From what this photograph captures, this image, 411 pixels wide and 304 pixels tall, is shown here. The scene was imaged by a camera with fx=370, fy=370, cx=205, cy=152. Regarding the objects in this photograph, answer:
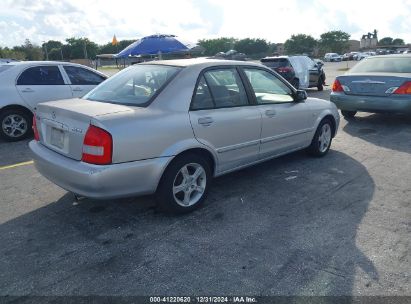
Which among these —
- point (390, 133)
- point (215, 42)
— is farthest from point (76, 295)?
point (215, 42)

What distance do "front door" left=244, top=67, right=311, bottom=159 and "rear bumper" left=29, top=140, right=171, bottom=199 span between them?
1.65m

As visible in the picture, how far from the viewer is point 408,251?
3.22 m

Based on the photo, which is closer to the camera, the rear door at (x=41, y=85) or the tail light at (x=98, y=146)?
the tail light at (x=98, y=146)

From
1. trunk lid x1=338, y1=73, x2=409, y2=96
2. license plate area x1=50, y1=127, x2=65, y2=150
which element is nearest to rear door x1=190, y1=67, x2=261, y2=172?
license plate area x1=50, y1=127, x2=65, y2=150

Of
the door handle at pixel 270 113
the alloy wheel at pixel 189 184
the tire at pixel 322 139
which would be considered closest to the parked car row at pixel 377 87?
the tire at pixel 322 139

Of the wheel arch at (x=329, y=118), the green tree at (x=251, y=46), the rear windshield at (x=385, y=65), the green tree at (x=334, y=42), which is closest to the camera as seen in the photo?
the wheel arch at (x=329, y=118)

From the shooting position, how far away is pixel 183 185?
12.9ft

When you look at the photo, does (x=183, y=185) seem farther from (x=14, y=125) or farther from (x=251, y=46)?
(x=251, y=46)

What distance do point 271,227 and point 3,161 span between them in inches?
186

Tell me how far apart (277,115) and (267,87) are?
0.41 m

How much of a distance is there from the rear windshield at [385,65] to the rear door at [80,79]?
6165mm

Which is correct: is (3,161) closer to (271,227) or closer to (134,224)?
(134,224)

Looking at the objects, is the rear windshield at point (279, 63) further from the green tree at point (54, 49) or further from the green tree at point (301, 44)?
the green tree at point (301, 44)

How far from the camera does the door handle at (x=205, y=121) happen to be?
3.92 meters
